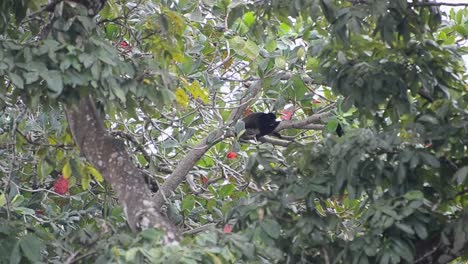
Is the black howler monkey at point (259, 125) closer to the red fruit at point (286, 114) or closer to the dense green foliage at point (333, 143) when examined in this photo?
the red fruit at point (286, 114)

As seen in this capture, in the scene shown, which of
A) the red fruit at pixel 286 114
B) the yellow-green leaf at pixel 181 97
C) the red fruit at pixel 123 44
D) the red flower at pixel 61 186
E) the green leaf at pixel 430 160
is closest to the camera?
the green leaf at pixel 430 160

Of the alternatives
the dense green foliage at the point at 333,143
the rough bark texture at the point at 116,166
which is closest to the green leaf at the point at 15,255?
the dense green foliage at the point at 333,143

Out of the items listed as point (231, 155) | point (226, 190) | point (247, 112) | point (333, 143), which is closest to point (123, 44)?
point (231, 155)

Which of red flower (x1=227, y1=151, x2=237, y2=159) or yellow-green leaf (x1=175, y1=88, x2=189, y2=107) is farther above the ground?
yellow-green leaf (x1=175, y1=88, x2=189, y2=107)

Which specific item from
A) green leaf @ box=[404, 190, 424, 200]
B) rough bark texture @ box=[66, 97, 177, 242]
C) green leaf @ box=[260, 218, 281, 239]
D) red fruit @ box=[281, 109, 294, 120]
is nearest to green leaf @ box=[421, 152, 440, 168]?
green leaf @ box=[404, 190, 424, 200]

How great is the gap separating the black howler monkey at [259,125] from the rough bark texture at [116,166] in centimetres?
163

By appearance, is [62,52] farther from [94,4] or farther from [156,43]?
[156,43]

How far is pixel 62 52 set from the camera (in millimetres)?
2746

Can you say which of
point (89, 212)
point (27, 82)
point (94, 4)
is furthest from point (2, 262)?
point (89, 212)

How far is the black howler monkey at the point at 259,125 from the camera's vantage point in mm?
4652

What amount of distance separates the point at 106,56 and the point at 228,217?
0.71 m

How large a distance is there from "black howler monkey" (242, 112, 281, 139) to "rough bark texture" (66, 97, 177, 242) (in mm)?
1634

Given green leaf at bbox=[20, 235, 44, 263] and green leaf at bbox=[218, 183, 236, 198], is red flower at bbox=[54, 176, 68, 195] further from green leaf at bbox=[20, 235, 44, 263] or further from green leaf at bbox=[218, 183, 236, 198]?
green leaf at bbox=[20, 235, 44, 263]

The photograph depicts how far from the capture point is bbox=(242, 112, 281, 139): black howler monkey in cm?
465
